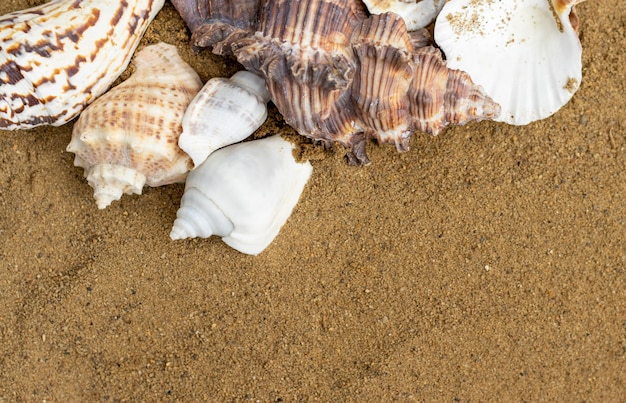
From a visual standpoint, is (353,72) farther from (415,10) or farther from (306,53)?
(415,10)

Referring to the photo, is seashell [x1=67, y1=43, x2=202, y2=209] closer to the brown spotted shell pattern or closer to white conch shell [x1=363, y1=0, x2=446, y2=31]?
the brown spotted shell pattern

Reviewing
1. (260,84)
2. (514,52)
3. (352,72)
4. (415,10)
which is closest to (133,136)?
(260,84)

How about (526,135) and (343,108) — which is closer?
(343,108)

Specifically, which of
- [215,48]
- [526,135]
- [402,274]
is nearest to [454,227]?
[402,274]

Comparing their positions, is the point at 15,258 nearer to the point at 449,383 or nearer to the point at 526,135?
the point at 449,383

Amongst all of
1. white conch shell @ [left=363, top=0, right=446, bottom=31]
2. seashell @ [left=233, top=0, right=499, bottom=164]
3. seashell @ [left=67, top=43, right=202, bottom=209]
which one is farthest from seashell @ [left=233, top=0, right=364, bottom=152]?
seashell @ [left=67, top=43, right=202, bottom=209]

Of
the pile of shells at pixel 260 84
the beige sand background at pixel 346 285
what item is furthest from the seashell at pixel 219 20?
the beige sand background at pixel 346 285
